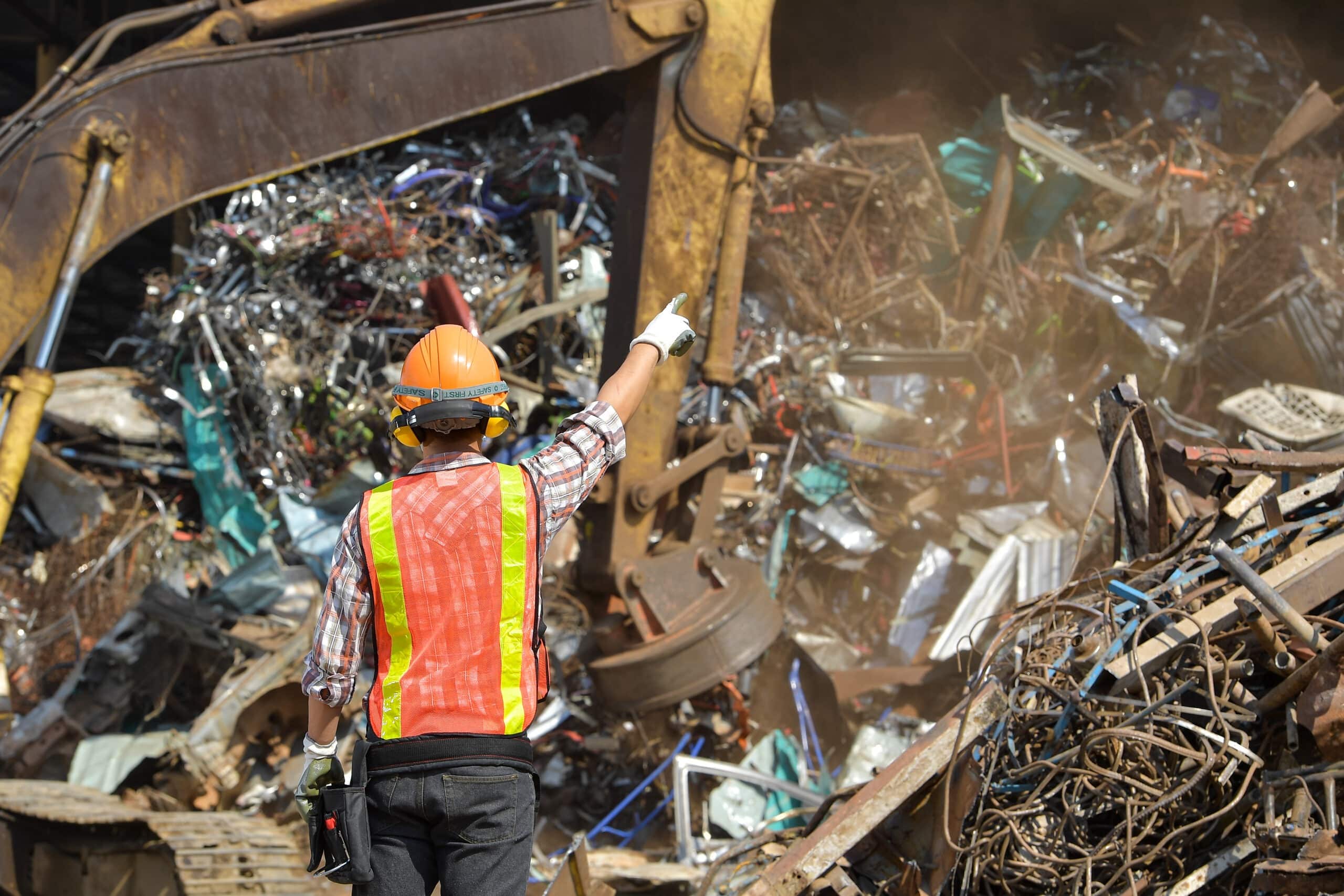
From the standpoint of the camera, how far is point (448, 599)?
2.05 metres

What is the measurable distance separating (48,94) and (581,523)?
12.8ft

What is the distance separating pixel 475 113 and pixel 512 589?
2083 mm

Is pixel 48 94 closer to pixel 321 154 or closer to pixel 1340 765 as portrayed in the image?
pixel 321 154

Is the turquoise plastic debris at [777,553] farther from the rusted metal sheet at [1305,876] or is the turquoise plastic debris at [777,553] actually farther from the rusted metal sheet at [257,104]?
the rusted metal sheet at [1305,876]

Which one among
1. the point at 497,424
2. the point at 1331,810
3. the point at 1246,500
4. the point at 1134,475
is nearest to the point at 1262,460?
the point at 1246,500

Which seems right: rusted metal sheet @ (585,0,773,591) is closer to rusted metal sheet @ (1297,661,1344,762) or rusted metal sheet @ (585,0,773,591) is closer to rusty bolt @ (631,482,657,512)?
rusty bolt @ (631,482,657,512)

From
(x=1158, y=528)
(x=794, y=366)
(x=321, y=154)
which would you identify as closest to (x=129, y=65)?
(x=321, y=154)

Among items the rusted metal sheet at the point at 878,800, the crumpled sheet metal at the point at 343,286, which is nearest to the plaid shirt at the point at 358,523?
the rusted metal sheet at the point at 878,800

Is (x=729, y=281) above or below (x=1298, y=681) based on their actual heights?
above

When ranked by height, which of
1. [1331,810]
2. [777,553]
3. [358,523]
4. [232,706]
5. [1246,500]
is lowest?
[777,553]

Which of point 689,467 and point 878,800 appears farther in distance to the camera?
point 689,467

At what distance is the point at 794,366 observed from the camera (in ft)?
24.4

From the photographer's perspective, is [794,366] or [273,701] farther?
[794,366]

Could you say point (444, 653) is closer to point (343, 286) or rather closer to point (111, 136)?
point (111, 136)
